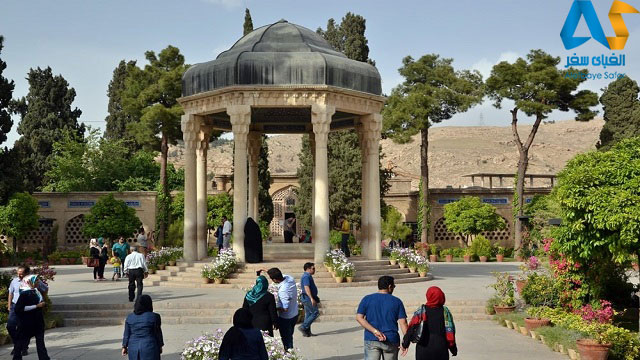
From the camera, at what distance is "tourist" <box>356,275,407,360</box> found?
27.1 ft

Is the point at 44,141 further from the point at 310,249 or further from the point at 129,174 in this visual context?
the point at 310,249

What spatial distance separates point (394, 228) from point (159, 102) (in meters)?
16.3

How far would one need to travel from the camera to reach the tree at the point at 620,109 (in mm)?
44312

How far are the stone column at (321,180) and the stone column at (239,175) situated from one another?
2.11 m

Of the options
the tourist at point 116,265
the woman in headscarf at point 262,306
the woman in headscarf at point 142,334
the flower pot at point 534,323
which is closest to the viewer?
the woman in headscarf at point 142,334


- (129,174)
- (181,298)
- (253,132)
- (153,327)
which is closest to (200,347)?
(153,327)

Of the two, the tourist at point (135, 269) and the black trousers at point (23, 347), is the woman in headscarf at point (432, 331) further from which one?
the tourist at point (135, 269)

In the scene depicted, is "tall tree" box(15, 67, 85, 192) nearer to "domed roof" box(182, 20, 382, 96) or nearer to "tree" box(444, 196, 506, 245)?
"tree" box(444, 196, 506, 245)

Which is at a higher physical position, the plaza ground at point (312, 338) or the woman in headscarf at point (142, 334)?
the woman in headscarf at point (142, 334)

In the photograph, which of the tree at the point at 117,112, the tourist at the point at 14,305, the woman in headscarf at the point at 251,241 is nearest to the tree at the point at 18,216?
the tree at the point at 117,112

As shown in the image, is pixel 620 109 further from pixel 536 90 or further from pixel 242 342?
pixel 242 342

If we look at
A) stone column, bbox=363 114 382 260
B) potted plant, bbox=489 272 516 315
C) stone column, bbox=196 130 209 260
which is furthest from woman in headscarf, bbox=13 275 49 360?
stone column, bbox=363 114 382 260

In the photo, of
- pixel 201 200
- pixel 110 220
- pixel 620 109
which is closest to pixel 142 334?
pixel 201 200

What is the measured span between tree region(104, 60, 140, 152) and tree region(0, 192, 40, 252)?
561 inches
